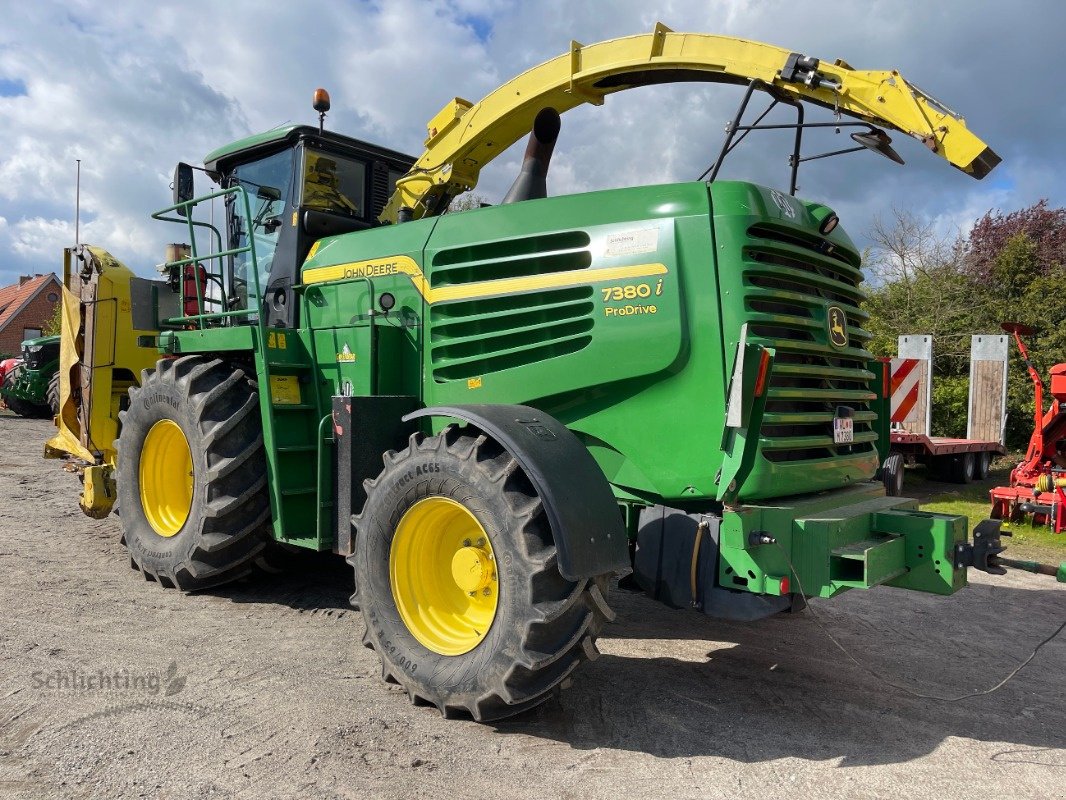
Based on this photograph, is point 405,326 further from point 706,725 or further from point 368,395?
point 706,725

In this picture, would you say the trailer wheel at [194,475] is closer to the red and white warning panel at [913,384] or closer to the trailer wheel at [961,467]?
the red and white warning panel at [913,384]

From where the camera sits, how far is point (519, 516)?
3.25m

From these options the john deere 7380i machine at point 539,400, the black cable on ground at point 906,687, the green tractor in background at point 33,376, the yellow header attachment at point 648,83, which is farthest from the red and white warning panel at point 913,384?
the green tractor in background at point 33,376

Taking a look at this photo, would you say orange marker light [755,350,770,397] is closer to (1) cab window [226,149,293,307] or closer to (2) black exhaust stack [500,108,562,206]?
(2) black exhaust stack [500,108,562,206]

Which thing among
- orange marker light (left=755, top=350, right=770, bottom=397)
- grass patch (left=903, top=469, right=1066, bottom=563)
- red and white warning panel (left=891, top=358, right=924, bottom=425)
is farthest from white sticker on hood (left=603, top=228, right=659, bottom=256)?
red and white warning panel (left=891, top=358, right=924, bottom=425)

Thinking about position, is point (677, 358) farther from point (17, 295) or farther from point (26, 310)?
point (17, 295)

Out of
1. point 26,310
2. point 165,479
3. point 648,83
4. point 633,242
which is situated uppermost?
point 26,310

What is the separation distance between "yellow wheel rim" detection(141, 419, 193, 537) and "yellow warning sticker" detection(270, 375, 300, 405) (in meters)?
1.11

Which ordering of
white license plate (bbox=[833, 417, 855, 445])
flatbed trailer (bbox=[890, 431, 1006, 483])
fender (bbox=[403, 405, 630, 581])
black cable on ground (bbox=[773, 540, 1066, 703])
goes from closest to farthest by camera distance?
fender (bbox=[403, 405, 630, 581]) → black cable on ground (bbox=[773, 540, 1066, 703]) → white license plate (bbox=[833, 417, 855, 445]) → flatbed trailer (bbox=[890, 431, 1006, 483])

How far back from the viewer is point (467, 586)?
357cm

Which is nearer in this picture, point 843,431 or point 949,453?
point 843,431

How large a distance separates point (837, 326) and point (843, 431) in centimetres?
54

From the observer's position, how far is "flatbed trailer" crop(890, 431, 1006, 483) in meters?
10.9

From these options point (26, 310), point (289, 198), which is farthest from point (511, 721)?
point (26, 310)
